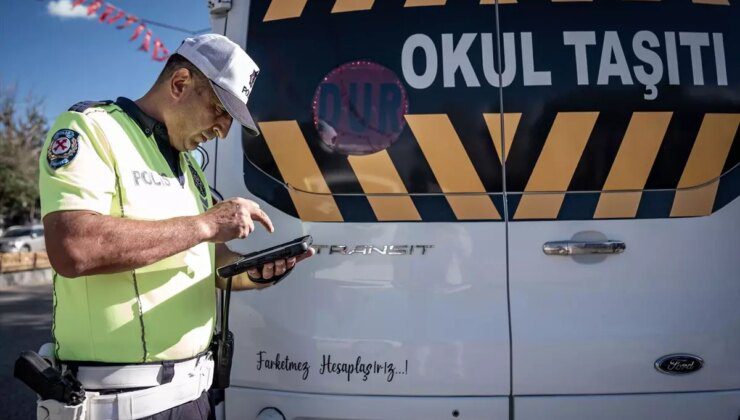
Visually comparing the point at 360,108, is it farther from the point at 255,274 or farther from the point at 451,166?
the point at 255,274

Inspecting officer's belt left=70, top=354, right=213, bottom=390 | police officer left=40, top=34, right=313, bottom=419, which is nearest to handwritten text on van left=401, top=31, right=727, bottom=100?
police officer left=40, top=34, right=313, bottom=419

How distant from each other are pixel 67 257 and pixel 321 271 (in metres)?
0.79

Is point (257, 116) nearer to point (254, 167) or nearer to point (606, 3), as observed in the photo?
point (254, 167)

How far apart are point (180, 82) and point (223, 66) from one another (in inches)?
5.3

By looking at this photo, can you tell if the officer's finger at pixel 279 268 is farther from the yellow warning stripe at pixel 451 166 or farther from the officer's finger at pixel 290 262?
the yellow warning stripe at pixel 451 166

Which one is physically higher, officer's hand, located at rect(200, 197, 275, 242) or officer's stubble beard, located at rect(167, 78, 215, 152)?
officer's stubble beard, located at rect(167, 78, 215, 152)

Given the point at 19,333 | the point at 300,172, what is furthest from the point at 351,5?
the point at 19,333

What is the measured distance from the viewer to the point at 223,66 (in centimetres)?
145

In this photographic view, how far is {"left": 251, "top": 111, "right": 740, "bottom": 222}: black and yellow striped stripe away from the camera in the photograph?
1.77m

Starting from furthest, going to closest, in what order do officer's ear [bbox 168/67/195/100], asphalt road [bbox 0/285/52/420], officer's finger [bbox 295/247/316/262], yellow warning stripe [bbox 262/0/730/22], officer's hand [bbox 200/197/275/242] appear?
1. asphalt road [bbox 0/285/52/420]
2. yellow warning stripe [bbox 262/0/730/22]
3. officer's finger [bbox 295/247/316/262]
4. officer's ear [bbox 168/67/195/100]
5. officer's hand [bbox 200/197/275/242]

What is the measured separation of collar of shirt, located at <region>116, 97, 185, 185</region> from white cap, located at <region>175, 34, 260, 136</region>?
0.20 m

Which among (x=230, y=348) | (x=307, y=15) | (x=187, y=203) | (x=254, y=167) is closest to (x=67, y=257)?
(x=187, y=203)

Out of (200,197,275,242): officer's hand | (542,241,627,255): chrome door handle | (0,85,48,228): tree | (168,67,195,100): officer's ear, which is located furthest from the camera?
(0,85,48,228): tree

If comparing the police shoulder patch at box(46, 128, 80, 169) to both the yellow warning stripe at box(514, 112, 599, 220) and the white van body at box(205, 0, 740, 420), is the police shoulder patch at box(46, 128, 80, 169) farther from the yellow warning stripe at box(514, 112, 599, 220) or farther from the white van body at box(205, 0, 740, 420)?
the yellow warning stripe at box(514, 112, 599, 220)
